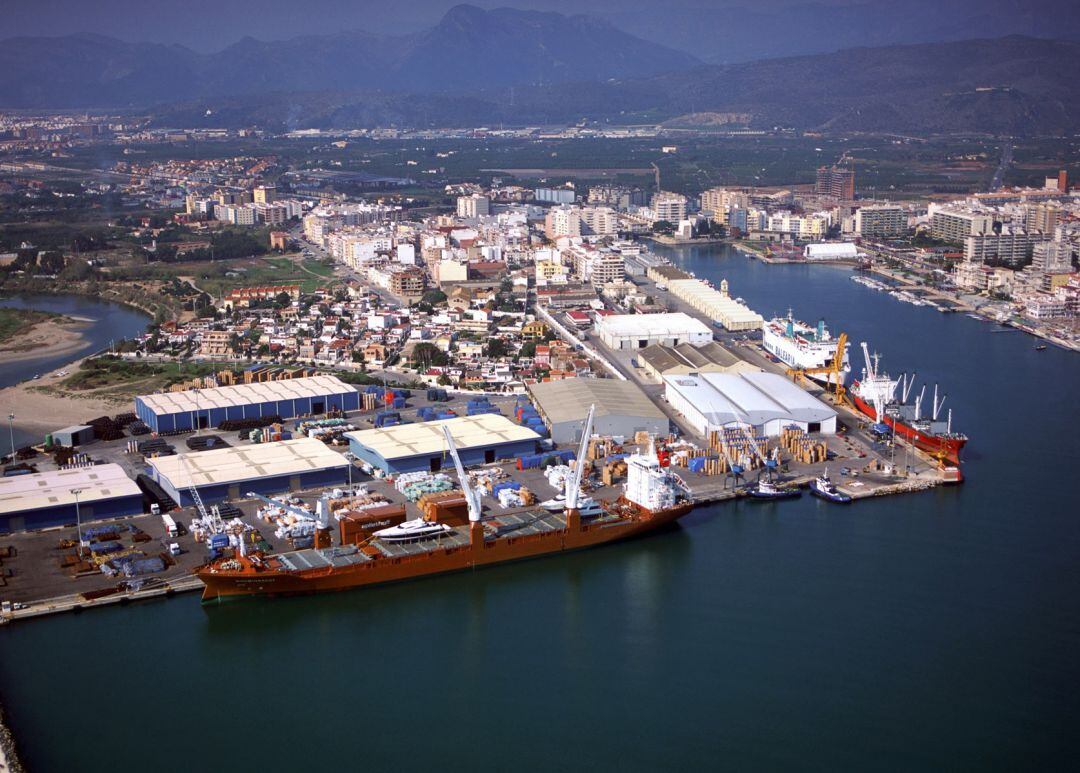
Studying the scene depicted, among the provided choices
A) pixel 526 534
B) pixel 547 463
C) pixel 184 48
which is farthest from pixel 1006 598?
pixel 184 48

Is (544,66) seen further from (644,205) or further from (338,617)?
(338,617)

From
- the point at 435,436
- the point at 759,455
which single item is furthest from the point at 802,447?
the point at 435,436

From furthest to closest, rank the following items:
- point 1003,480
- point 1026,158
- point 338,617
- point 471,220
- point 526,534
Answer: point 1026,158
point 471,220
point 1003,480
point 526,534
point 338,617

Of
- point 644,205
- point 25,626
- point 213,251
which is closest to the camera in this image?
point 25,626

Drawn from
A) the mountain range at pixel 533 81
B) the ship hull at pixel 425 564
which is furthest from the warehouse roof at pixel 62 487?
the mountain range at pixel 533 81

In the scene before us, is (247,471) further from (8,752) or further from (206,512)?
(8,752)

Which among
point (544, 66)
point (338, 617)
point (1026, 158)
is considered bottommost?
point (338, 617)

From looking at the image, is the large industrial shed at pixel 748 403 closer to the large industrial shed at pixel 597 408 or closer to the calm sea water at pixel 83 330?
the large industrial shed at pixel 597 408

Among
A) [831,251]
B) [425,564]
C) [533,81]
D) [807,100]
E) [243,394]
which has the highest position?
[533,81]
